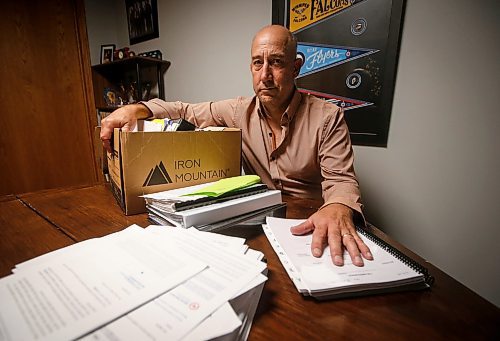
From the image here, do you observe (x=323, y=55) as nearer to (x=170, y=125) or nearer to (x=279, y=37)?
(x=279, y=37)

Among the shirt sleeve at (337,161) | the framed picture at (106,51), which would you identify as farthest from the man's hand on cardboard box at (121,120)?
the framed picture at (106,51)

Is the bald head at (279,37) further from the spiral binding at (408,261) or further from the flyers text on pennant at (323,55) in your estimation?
the spiral binding at (408,261)

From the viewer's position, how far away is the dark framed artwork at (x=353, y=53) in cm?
133

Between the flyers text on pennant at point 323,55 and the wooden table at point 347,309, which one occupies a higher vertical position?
the flyers text on pennant at point 323,55

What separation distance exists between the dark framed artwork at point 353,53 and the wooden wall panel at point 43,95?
184cm

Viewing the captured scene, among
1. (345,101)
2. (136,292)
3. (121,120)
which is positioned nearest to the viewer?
(136,292)

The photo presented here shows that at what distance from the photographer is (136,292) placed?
1.18 feet

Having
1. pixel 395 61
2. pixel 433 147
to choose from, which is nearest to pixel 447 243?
pixel 433 147

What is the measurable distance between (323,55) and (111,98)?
89.2 inches

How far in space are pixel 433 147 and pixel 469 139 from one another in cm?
14

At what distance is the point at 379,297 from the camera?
413 millimetres

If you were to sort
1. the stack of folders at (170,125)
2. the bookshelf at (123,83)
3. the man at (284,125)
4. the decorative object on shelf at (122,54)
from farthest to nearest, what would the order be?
the bookshelf at (123,83) → the decorative object on shelf at (122,54) → the man at (284,125) → the stack of folders at (170,125)

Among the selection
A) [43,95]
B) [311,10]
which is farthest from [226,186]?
[43,95]

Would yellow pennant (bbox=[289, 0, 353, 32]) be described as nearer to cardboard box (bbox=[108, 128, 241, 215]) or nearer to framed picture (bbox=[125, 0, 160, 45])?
cardboard box (bbox=[108, 128, 241, 215])
